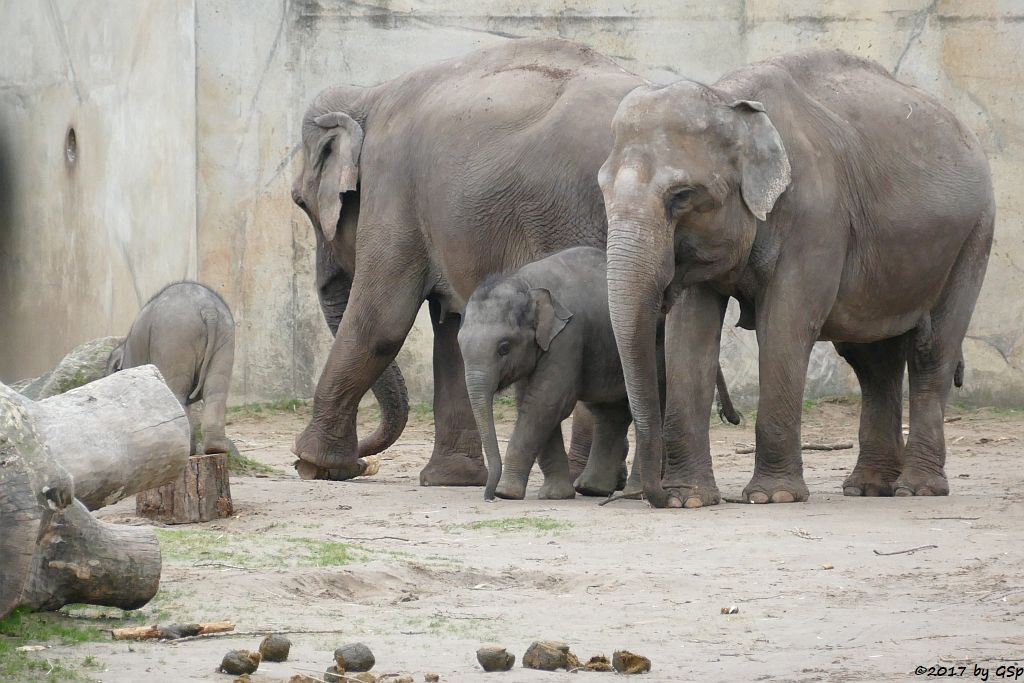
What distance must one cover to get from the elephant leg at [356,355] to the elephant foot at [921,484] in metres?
2.40

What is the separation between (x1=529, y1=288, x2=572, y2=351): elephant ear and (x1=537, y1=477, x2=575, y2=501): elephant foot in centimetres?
63

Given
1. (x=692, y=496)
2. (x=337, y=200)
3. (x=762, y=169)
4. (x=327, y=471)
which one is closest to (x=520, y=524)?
(x=692, y=496)

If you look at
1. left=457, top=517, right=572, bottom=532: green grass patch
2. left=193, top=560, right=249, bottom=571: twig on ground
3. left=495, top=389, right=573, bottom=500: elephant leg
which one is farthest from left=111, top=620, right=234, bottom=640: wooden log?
left=495, top=389, right=573, bottom=500: elephant leg

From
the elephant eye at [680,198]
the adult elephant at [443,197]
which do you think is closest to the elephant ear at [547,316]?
the adult elephant at [443,197]

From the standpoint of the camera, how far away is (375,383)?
9422 mm

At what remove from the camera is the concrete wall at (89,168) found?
39.7 ft

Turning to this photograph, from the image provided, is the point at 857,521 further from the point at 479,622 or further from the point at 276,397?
the point at 276,397

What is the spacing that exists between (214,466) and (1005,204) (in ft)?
22.8

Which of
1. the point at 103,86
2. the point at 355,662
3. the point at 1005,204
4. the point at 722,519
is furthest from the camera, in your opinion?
the point at 103,86

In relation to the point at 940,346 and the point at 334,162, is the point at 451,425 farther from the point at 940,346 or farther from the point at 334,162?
the point at 940,346

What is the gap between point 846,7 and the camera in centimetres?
1211

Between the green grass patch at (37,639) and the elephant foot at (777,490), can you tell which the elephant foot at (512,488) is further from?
the green grass patch at (37,639)

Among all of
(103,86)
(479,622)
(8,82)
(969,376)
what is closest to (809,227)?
(479,622)

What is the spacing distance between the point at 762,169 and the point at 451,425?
246cm
